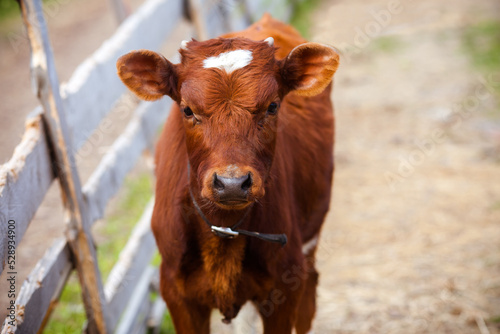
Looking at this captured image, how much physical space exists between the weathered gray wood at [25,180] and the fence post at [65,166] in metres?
0.07

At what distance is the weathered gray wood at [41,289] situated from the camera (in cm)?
249

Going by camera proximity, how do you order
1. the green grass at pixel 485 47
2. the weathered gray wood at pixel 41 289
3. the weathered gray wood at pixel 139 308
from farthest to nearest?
the green grass at pixel 485 47 → the weathered gray wood at pixel 139 308 → the weathered gray wood at pixel 41 289

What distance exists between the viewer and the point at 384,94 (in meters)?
8.37

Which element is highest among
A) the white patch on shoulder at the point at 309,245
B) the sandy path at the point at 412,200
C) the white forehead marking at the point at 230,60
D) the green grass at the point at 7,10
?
the green grass at the point at 7,10

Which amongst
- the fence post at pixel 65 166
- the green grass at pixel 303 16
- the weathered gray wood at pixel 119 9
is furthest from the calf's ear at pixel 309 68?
the green grass at pixel 303 16

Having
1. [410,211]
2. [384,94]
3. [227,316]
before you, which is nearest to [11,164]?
[227,316]

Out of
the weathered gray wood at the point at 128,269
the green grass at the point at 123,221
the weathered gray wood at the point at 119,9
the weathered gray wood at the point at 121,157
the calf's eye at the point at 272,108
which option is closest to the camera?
the calf's eye at the point at 272,108

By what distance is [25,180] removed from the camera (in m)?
2.59

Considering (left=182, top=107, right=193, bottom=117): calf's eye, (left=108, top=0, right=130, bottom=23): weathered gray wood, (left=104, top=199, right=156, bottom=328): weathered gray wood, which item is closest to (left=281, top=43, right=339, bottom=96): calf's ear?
(left=182, top=107, right=193, bottom=117): calf's eye

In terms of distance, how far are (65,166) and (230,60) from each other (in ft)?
3.71

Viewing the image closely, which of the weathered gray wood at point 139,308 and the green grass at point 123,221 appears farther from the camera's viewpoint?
the green grass at point 123,221

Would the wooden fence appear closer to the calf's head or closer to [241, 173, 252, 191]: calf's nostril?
the calf's head

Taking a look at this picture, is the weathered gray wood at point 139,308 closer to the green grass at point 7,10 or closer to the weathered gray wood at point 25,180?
the weathered gray wood at point 25,180

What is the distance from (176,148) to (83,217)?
70 centimetres
